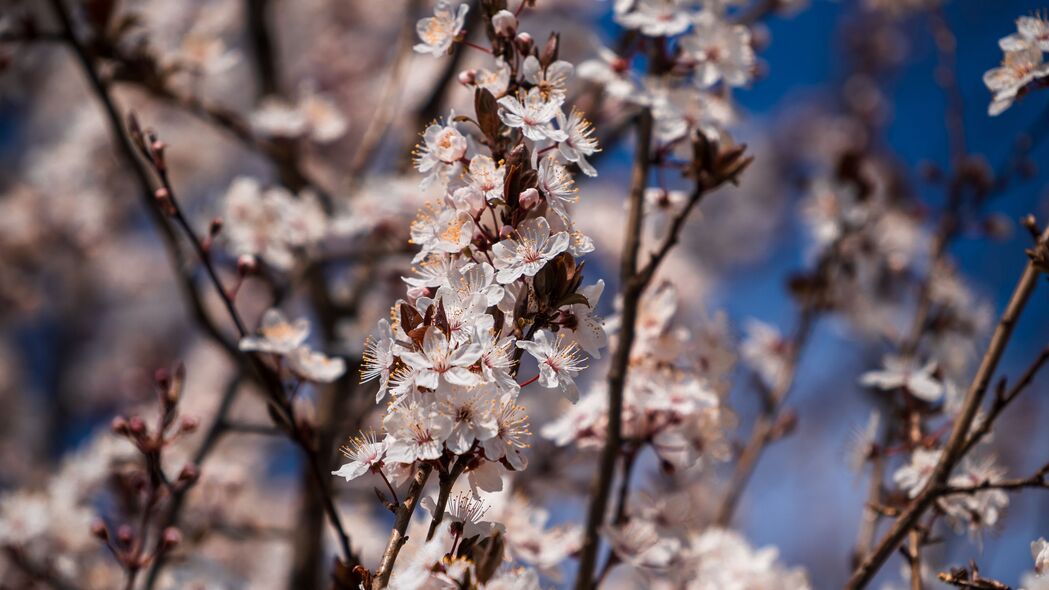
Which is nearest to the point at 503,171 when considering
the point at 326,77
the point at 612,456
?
the point at 612,456

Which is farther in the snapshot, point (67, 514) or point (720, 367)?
point (67, 514)

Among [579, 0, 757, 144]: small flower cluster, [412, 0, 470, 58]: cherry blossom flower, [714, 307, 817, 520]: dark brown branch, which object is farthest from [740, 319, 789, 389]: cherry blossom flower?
[412, 0, 470, 58]: cherry blossom flower

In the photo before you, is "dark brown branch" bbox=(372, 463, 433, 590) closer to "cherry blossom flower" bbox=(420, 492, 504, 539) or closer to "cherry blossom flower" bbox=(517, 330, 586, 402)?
"cherry blossom flower" bbox=(420, 492, 504, 539)

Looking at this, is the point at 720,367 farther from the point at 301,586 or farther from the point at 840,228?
the point at 301,586

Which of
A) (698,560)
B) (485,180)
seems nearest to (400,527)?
(485,180)

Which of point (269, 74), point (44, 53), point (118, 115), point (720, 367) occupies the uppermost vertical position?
point (44, 53)

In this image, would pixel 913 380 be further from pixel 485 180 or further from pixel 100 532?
pixel 100 532
